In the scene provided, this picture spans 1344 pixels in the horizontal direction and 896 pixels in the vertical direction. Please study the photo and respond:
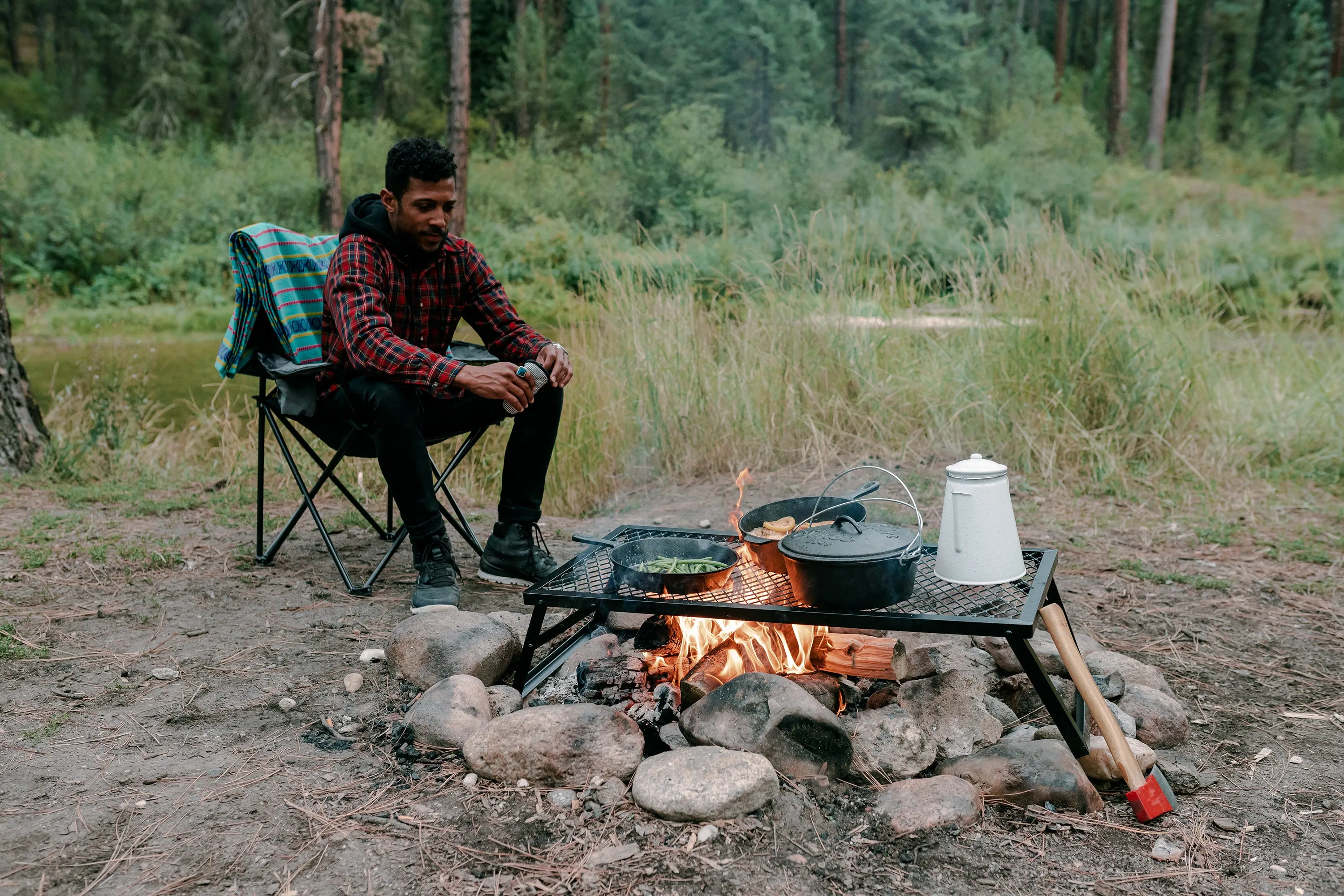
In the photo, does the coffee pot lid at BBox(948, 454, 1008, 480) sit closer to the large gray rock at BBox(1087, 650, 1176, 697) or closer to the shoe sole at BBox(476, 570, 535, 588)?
the large gray rock at BBox(1087, 650, 1176, 697)

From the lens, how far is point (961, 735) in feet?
6.79

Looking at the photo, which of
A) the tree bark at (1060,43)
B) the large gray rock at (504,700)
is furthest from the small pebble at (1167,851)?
the tree bark at (1060,43)

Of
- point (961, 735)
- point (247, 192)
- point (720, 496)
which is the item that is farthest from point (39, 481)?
point (247, 192)

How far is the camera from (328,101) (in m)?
12.0

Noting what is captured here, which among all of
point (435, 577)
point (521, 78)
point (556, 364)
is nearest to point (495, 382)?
point (556, 364)

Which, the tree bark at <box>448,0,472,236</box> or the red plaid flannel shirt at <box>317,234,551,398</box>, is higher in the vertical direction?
the tree bark at <box>448,0,472,236</box>

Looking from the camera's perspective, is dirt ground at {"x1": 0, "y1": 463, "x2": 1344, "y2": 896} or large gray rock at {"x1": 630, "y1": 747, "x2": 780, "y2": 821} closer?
dirt ground at {"x1": 0, "y1": 463, "x2": 1344, "y2": 896}

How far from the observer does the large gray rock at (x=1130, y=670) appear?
241 centimetres

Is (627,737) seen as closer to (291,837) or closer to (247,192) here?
(291,837)

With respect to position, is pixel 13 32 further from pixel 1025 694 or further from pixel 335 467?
pixel 1025 694

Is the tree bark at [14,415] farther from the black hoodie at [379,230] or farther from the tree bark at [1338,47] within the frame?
the tree bark at [1338,47]

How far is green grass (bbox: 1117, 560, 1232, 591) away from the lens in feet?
10.8

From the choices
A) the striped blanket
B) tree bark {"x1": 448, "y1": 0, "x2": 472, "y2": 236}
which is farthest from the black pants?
tree bark {"x1": 448, "y1": 0, "x2": 472, "y2": 236}

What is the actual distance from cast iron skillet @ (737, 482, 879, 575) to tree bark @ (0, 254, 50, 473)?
12.1 ft
